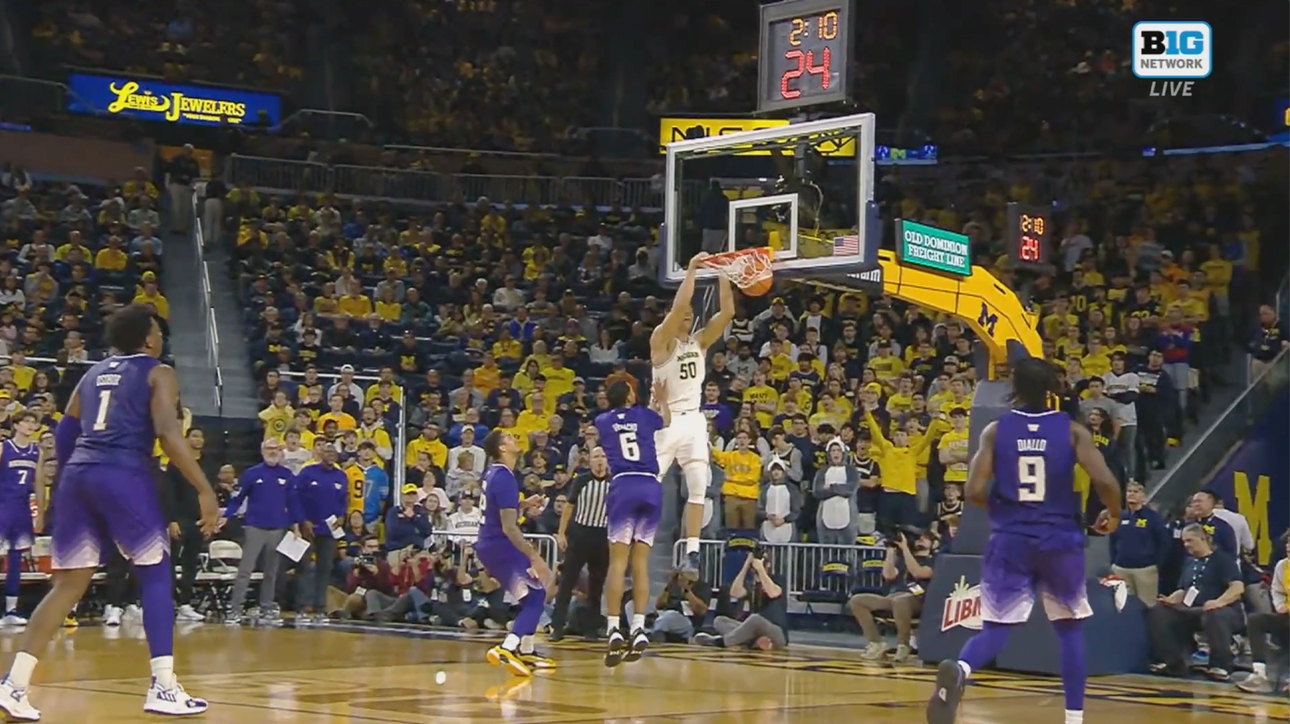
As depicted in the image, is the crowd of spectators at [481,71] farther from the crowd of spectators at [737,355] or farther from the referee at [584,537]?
the referee at [584,537]

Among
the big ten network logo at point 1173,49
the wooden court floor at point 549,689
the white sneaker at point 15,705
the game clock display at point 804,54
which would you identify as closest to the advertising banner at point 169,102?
the big ten network logo at point 1173,49

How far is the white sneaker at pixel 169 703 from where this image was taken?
955cm

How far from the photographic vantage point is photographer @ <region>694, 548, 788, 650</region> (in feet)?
54.4

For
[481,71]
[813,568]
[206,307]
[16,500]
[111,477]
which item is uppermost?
[481,71]

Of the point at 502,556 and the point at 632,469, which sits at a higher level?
the point at 632,469

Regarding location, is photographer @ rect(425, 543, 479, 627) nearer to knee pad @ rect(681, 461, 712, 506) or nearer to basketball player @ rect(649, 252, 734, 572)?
basketball player @ rect(649, 252, 734, 572)

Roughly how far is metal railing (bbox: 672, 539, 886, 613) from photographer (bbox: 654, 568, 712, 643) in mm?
613

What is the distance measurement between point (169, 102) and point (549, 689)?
78.1 feet

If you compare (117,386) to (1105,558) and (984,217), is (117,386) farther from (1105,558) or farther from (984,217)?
(984,217)

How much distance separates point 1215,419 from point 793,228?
29.2ft

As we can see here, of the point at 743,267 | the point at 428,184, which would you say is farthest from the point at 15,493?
the point at 428,184

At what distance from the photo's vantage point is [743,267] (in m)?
13.6

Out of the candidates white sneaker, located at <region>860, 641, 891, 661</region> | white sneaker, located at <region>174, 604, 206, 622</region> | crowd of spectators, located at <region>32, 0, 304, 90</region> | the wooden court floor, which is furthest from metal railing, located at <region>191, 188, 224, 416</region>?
white sneaker, located at <region>860, 641, 891, 661</region>

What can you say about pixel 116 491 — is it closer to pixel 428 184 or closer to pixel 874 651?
pixel 874 651
